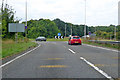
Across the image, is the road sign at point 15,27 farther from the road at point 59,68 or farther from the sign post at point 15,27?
the road at point 59,68

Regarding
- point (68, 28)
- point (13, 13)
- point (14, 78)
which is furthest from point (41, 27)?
point (14, 78)

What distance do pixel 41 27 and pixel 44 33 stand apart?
12.2 feet

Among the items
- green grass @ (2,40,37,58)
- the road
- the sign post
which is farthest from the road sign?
the road

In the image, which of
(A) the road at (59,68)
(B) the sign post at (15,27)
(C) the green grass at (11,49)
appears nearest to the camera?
(A) the road at (59,68)

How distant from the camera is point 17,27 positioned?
32031 mm

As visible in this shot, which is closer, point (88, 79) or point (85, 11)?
point (88, 79)

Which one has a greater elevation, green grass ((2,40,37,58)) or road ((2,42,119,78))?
green grass ((2,40,37,58))

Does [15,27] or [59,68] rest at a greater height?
[15,27]

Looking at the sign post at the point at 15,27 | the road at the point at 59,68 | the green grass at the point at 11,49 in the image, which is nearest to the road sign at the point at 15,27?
the sign post at the point at 15,27

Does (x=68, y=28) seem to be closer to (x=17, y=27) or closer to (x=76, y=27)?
(x=76, y=27)

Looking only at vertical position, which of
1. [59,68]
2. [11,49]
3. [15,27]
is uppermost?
[15,27]

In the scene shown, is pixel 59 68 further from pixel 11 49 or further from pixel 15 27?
pixel 15 27

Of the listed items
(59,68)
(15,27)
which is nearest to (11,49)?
(59,68)

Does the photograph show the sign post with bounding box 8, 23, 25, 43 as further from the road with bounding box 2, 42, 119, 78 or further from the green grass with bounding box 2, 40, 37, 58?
the road with bounding box 2, 42, 119, 78
